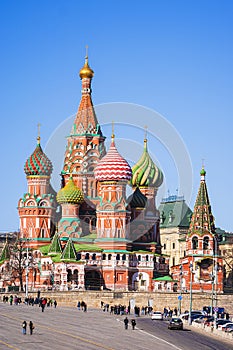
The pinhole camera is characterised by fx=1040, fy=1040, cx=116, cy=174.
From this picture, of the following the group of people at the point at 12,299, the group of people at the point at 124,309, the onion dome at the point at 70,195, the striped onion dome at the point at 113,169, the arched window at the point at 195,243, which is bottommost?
the group of people at the point at 124,309

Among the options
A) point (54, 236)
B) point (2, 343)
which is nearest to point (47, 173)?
point (54, 236)

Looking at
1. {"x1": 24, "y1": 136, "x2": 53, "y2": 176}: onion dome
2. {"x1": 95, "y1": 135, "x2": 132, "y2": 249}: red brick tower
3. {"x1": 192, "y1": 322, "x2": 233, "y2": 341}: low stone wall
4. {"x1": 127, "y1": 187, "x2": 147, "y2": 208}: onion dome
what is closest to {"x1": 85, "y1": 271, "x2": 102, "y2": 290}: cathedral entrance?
{"x1": 95, "y1": 135, "x2": 132, "y2": 249}: red brick tower

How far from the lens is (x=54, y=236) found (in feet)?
423

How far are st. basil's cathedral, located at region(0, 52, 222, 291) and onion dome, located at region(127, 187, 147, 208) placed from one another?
0.13 meters

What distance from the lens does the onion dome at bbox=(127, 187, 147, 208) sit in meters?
136

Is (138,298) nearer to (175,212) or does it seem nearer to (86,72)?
(86,72)

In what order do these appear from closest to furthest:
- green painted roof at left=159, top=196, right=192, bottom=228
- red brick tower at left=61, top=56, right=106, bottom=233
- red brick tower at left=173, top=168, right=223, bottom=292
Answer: red brick tower at left=173, top=168, right=223, bottom=292 < red brick tower at left=61, top=56, right=106, bottom=233 < green painted roof at left=159, top=196, right=192, bottom=228

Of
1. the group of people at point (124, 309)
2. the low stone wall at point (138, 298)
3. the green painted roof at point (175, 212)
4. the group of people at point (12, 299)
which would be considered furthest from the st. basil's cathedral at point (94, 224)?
the green painted roof at point (175, 212)

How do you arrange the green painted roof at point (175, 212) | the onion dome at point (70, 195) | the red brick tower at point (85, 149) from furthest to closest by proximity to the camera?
the green painted roof at point (175, 212)
the red brick tower at point (85, 149)
the onion dome at point (70, 195)

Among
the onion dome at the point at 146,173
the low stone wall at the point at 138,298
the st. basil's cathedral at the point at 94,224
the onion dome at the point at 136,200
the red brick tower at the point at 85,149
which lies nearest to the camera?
the low stone wall at the point at 138,298

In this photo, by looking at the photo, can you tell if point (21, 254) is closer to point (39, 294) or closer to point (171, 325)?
point (39, 294)

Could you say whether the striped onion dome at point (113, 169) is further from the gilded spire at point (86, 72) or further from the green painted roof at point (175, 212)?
the green painted roof at point (175, 212)

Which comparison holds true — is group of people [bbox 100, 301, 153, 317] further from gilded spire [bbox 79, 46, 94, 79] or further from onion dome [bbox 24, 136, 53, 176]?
gilded spire [bbox 79, 46, 94, 79]

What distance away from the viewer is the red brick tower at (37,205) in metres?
135
